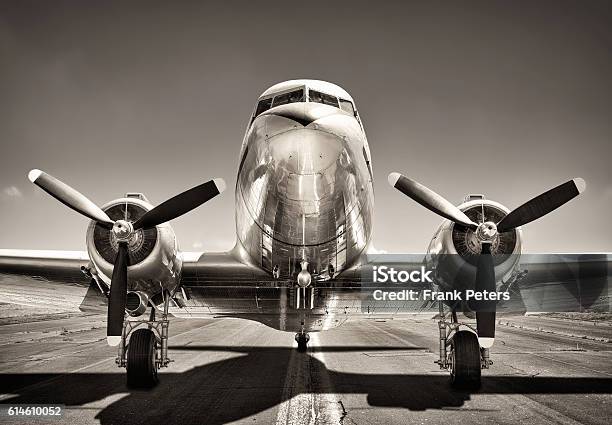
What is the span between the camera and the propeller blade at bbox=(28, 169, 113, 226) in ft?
30.3

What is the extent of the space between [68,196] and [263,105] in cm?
451

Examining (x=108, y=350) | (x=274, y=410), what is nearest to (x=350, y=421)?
(x=274, y=410)

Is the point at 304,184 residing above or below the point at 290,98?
below

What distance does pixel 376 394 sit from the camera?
844 cm

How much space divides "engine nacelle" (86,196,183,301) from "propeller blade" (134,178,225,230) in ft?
1.64

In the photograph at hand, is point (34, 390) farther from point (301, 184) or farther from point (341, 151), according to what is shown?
point (341, 151)

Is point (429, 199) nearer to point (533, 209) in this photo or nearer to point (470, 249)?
point (470, 249)

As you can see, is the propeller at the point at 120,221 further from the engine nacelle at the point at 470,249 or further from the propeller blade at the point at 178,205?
the engine nacelle at the point at 470,249

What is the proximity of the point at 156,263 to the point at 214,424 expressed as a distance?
429 centimetres

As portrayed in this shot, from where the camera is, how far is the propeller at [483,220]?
9.06m

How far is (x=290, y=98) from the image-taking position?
806cm

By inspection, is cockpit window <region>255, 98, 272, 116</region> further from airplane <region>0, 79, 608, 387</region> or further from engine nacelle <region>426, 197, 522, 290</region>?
engine nacelle <region>426, 197, 522, 290</region>

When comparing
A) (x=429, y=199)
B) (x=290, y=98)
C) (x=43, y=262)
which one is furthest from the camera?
(x=43, y=262)

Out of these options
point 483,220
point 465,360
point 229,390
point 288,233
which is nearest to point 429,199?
point 483,220
